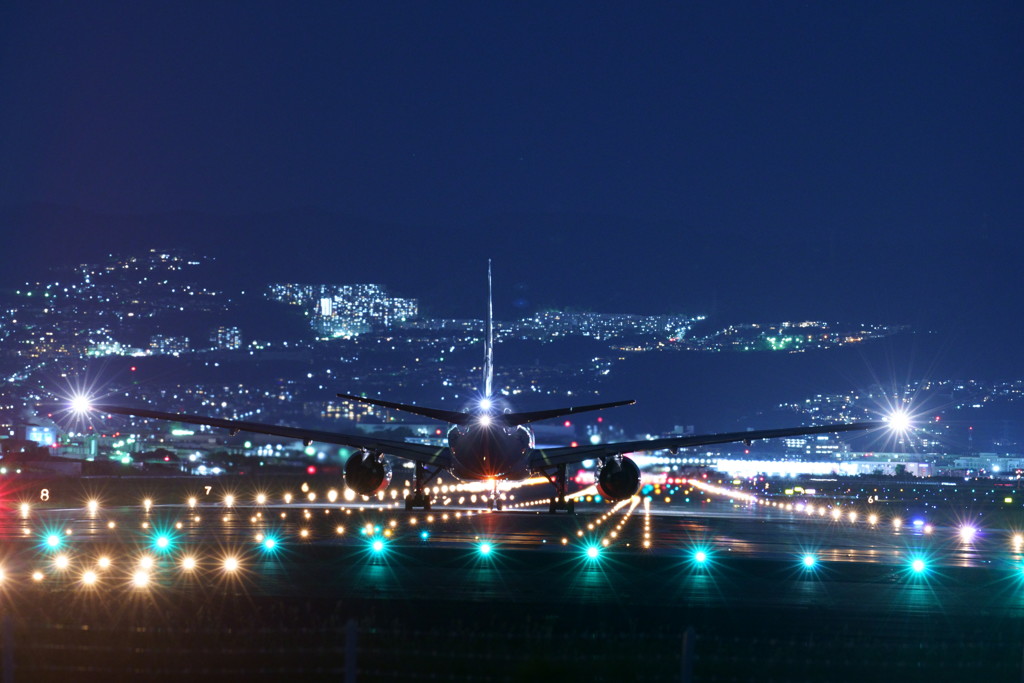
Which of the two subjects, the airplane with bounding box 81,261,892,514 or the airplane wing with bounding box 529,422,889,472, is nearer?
the airplane with bounding box 81,261,892,514

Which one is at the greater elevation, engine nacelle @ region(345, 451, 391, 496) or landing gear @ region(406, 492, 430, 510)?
engine nacelle @ region(345, 451, 391, 496)

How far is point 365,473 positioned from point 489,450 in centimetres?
627

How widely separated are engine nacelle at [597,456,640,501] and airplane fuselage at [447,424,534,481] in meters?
3.57

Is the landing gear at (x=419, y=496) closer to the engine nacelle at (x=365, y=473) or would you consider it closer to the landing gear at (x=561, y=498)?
the engine nacelle at (x=365, y=473)

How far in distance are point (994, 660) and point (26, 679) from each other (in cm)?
1447

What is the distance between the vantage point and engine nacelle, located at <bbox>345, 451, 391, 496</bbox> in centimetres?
5597

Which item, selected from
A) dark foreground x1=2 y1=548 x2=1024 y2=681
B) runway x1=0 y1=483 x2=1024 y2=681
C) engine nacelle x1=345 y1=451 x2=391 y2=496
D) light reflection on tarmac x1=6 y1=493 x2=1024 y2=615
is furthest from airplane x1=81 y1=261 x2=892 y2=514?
dark foreground x1=2 y1=548 x2=1024 y2=681

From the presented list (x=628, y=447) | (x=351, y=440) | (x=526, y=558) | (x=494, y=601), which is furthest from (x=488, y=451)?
(x=494, y=601)

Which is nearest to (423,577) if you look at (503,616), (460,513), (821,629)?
(503,616)

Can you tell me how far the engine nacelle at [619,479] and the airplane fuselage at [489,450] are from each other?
357 centimetres

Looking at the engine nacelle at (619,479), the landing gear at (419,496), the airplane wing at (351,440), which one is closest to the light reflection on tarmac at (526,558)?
the engine nacelle at (619,479)

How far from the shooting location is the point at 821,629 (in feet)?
77.4

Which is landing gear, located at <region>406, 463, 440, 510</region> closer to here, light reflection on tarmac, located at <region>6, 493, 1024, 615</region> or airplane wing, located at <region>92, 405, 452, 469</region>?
airplane wing, located at <region>92, 405, 452, 469</region>

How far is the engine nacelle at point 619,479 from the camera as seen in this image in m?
56.0
